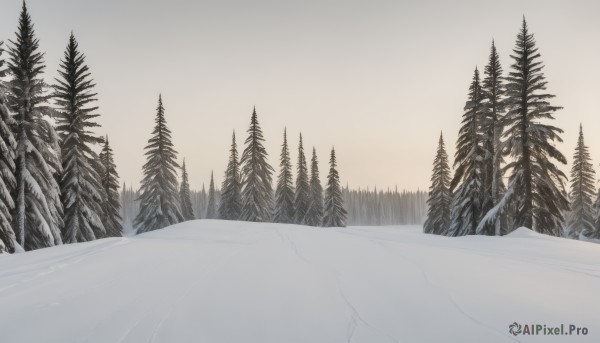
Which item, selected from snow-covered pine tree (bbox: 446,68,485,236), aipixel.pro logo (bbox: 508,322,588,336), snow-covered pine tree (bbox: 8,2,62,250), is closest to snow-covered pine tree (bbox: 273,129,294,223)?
snow-covered pine tree (bbox: 446,68,485,236)

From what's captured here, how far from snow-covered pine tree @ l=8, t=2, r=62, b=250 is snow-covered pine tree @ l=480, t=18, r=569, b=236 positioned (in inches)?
981

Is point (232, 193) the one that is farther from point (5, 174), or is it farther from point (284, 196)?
point (5, 174)

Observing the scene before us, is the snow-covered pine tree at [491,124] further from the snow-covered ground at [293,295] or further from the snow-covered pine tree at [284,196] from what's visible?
the snow-covered pine tree at [284,196]

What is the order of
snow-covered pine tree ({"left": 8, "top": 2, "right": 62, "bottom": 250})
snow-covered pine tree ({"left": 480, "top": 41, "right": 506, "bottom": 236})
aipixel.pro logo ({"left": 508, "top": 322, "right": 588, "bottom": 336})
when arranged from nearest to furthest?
aipixel.pro logo ({"left": 508, "top": 322, "right": 588, "bottom": 336}), snow-covered pine tree ({"left": 8, "top": 2, "right": 62, "bottom": 250}), snow-covered pine tree ({"left": 480, "top": 41, "right": 506, "bottom": 236})

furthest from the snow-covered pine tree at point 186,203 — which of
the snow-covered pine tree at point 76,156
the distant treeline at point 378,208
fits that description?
the distant treeline at point 378,208

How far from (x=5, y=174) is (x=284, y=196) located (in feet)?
117

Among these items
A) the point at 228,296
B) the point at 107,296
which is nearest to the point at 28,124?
the point at 107,296

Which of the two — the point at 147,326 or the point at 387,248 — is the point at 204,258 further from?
the point at 387,248

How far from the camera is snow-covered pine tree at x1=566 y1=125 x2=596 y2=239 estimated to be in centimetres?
4491

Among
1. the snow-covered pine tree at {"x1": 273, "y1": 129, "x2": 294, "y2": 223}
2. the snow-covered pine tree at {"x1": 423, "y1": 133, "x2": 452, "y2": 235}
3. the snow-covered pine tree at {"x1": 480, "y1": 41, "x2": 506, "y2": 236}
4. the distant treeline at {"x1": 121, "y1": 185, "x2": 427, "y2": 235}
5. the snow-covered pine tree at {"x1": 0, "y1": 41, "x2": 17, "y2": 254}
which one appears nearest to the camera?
the snow-covered pine tree at {"x1": 0, "y1": 41, "x2": 17, "y2": 254}

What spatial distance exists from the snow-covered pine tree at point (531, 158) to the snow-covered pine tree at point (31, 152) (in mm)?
24925

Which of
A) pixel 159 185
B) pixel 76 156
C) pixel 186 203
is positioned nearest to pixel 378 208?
pixel 186 203

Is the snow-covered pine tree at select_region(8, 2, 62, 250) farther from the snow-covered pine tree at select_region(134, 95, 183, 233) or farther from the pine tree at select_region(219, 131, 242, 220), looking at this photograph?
the pine tree at select_region(219, 131, 242, 220)

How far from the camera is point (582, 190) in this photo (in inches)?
1774
